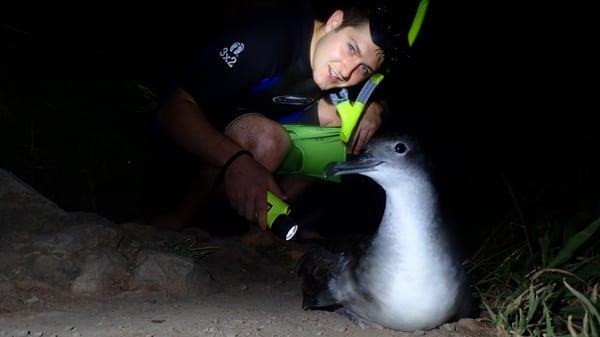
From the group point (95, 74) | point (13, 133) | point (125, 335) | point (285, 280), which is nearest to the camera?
point (125, 335)

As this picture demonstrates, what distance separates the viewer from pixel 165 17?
229 inches

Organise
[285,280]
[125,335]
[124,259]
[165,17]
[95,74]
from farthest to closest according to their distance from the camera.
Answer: [165,17], [95,74], [285,280], [124,259], [125,335]

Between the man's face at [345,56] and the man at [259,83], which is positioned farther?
the man's face at [345,56]

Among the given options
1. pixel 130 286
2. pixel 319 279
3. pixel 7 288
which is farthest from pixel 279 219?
pixel 7 288

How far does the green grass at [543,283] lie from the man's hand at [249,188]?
1017 mm

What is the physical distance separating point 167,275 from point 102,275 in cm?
27

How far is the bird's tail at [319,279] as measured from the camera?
9.65ft

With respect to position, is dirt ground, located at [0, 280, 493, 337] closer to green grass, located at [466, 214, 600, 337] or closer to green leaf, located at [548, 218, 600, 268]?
green grass, located at [466, 214, 600, 337]

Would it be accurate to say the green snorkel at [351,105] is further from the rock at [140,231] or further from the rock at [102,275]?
the rock at [102,275]

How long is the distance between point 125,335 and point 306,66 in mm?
1682

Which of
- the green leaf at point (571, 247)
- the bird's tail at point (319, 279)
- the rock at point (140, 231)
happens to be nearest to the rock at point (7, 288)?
the rock at point (140, 231)

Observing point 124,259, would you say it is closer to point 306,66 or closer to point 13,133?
point 306,66

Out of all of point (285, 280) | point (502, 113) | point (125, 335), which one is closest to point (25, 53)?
point (285, 280)

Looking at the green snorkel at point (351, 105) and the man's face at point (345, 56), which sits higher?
the man's face at point (345, 56)
